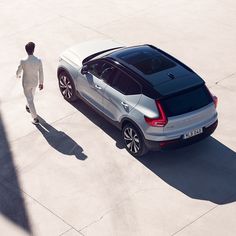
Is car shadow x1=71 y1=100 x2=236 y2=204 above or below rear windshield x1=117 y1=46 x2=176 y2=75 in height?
below

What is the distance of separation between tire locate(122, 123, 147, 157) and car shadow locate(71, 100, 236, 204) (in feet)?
0.63

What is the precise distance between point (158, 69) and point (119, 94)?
877 mm

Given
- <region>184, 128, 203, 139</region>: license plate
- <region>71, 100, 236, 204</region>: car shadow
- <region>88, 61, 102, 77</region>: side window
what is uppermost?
<region>88, 61, 102, 77</region>: side window

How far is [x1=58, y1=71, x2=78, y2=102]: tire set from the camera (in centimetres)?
1148

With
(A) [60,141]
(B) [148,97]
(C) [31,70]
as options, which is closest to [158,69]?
(B) [148,97]

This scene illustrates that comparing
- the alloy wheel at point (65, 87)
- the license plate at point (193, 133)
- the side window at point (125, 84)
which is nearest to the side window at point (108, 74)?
the side window at point (125, 84)

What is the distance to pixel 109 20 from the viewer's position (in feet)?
51.6

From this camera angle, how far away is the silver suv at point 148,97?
9312 millimetres

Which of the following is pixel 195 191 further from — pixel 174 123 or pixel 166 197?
pixel 174 123

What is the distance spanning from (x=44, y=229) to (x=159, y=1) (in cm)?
1046

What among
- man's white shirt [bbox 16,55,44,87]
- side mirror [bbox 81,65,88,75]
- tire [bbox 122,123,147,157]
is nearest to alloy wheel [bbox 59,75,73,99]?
side mirror [bbox 81,65,88,75]

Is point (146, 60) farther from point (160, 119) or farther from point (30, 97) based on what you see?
point (30, 97)

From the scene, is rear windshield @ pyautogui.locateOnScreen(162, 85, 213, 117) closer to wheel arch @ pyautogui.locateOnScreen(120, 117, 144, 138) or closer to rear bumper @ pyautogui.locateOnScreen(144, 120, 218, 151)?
rear bumper @ pyautogui.locateOnScreen(144, 120, 218, 151)

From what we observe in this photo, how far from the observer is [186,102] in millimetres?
9391
